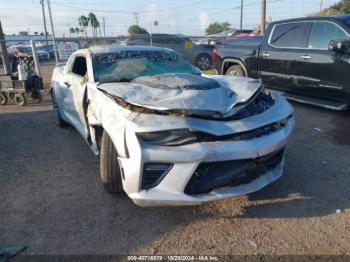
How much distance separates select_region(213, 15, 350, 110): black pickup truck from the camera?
5684 millimetres

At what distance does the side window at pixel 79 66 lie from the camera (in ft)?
15.7

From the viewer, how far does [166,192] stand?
2707 mm

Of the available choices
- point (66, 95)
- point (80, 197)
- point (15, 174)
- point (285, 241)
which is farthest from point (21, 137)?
point (285, 241)

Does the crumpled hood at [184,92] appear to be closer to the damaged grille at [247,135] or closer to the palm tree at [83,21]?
the damaged grille at [247,135]

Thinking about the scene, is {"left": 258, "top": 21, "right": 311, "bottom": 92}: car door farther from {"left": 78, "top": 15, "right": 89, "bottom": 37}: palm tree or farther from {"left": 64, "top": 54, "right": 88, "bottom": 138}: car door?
{"left": 78, "top": 15, "right": 89, "bottom": 37}: palm tree

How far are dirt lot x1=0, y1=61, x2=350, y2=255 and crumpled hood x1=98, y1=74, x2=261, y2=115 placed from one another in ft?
3.27

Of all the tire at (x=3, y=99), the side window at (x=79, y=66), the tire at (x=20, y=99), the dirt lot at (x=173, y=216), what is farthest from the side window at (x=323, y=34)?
the tire at (x=3, y=99)

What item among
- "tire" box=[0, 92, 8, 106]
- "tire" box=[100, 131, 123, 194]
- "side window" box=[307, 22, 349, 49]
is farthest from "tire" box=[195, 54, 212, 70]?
"tire" box=[100, 131, 123, 194]

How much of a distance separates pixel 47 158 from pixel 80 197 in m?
1.43

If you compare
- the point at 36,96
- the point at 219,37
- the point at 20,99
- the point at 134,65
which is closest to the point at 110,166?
the point at 134,65

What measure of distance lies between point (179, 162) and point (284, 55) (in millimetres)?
4965

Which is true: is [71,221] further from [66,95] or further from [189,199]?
[66,95]

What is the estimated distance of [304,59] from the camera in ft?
20.5

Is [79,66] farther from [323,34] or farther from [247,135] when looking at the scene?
[323,34]
